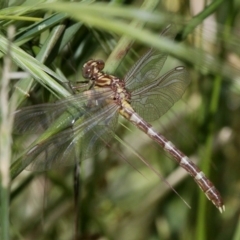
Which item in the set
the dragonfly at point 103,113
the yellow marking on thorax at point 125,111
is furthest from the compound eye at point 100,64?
the yellow marking on thorax at point 125,111

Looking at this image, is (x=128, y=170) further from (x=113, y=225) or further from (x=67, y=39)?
(x=67, y=39)

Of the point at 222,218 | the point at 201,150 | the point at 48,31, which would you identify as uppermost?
the point at 48,31

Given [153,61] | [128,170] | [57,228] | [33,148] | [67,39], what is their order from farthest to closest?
[128,170] → [57,228] → [153,61] → [67,39] → [33,148]

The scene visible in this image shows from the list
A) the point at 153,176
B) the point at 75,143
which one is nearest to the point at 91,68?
the point at 75,143

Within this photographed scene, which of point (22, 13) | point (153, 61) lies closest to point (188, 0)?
point (153, 61)

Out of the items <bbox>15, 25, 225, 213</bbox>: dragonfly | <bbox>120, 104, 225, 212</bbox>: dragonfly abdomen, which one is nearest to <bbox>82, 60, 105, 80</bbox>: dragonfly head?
<bbox>15, 25, 225, 213</bbox>: dragonfly

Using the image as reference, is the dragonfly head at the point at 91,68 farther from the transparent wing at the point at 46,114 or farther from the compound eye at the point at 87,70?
the transparent wing at the point at 46,114

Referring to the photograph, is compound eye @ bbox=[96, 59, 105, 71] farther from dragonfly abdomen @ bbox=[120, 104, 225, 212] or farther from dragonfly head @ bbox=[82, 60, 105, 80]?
dragonfly abdomen @ bbox=[120, 104, 225, 212]
